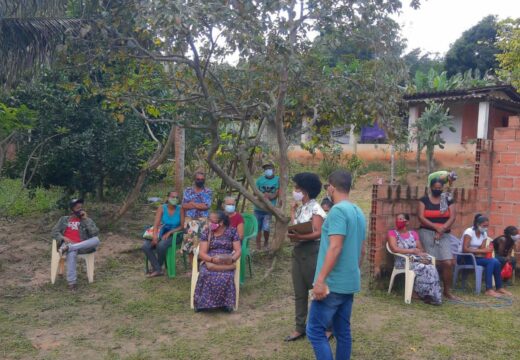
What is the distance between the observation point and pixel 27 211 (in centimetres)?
1083

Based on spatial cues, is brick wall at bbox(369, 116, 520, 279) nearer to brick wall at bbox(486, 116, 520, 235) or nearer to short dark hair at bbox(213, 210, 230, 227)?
brick wall at bbox(486, 116, 520, 235)

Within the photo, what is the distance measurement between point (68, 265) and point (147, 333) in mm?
1816

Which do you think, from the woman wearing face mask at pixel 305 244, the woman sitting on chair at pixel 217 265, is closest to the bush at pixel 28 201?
the woman sitting on chair at pixel 217 265

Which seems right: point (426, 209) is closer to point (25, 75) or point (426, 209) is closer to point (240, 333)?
point (240, 333)

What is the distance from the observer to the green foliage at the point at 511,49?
1906 cm

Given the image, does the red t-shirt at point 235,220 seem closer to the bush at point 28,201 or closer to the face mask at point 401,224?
the face mask at point 401,224

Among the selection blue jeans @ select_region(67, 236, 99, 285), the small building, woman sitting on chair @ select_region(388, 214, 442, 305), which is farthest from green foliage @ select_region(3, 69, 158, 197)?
the small building

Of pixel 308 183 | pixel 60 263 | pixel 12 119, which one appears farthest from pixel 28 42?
pixel 308 183

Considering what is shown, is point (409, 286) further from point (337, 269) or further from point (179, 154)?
point (179, 154)

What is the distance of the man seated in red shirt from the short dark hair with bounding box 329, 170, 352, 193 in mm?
3774

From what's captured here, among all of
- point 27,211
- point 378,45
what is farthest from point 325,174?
point 378,45

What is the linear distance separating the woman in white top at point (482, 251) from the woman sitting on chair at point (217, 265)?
9.68 ft

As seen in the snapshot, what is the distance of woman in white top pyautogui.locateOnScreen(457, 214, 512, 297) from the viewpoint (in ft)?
20.8

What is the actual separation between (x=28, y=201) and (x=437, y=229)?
9338mm
